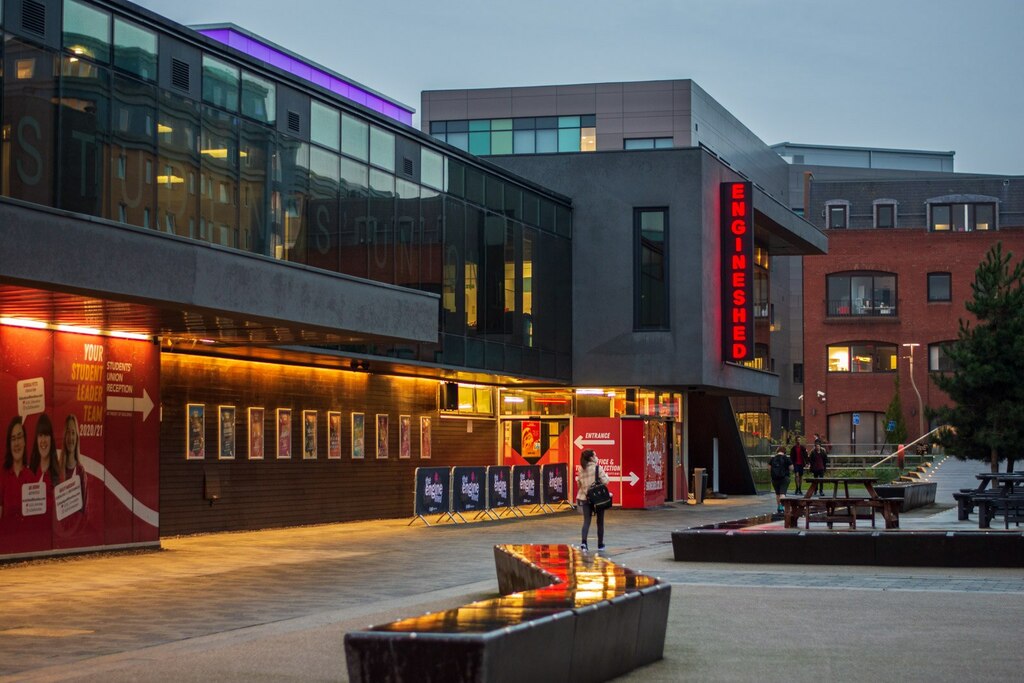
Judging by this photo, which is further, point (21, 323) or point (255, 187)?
point (255, 187)

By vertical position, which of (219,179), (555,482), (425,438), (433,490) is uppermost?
(219,179)

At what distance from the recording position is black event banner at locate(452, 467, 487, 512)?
32.2 metres

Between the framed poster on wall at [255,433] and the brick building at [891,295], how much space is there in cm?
6218

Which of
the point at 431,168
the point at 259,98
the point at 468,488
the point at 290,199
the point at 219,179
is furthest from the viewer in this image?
the point at 468,488

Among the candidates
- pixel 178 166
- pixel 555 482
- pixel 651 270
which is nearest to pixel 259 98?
pixel 178 166

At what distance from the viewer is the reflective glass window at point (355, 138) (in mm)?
28250

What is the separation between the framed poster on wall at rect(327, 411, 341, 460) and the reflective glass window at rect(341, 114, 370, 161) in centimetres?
609

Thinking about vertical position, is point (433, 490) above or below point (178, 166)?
below

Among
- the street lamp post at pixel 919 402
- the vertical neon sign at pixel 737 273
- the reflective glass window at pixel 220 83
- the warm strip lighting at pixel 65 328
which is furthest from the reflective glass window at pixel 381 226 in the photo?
the street lamp post at pixel 919 402

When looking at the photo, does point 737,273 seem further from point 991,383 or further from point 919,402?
point 919,402

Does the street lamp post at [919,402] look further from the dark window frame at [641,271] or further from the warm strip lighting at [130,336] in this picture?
the warm strip lighting at [130,336]

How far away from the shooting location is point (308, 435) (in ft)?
102

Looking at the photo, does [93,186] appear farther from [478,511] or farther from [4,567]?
[478,511]

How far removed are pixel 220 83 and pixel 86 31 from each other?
3.63m
